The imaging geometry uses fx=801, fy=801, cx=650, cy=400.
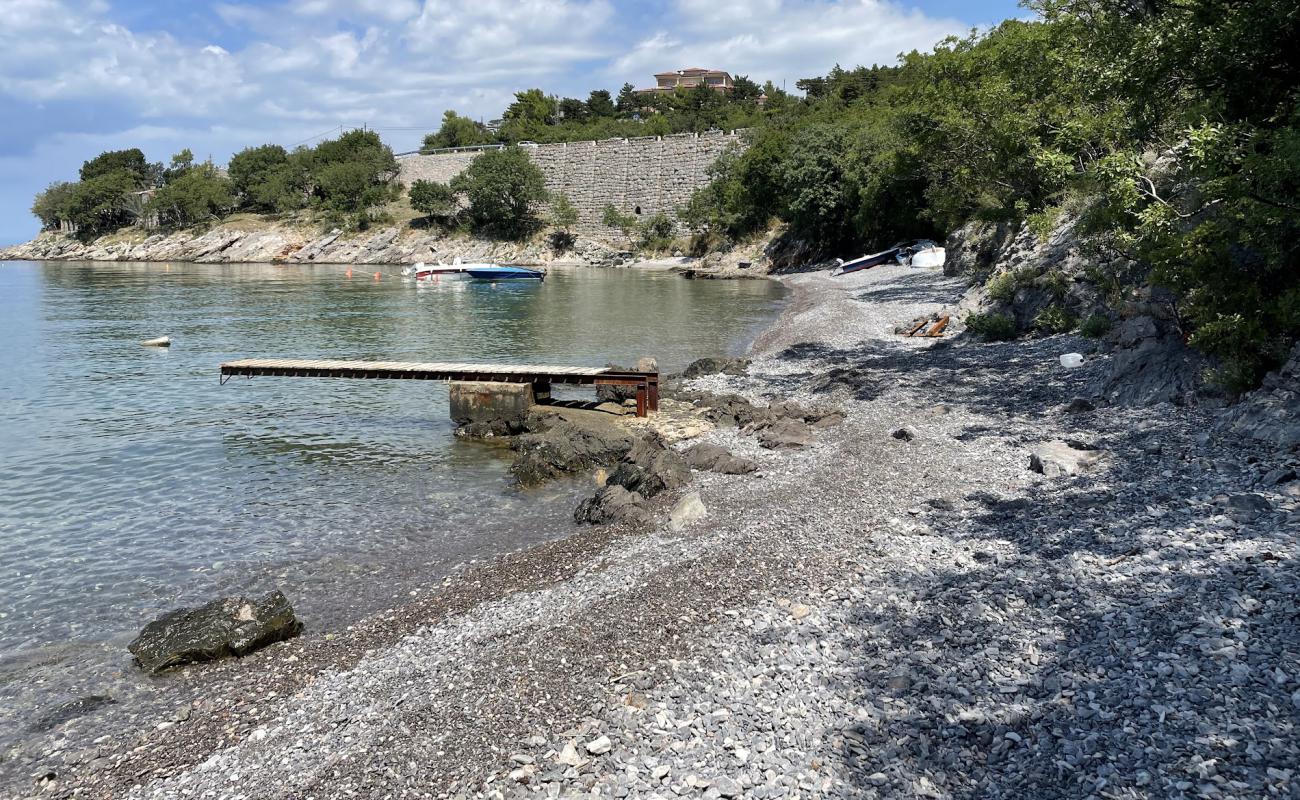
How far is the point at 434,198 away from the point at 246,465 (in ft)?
282

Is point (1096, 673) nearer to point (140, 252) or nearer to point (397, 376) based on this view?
point (397, 376)

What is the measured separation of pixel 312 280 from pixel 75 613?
2618 inches

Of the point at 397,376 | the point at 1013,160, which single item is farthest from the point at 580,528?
the point at 1013,160

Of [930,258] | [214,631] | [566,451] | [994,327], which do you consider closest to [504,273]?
[930,258]

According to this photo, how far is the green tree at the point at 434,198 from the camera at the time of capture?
96812mm

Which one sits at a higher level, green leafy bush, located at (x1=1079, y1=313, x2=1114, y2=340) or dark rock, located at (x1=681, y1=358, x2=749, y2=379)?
green leafy bush, located at (x1=1079, y1=313, x2=1114, y2=340)

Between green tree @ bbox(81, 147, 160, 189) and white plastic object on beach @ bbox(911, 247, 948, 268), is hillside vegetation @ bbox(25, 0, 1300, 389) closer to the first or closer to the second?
white plastic object on beach @ bbox(911, 247, 948, 268)

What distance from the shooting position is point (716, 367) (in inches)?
996

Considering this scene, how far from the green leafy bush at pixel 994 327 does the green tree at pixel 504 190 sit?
7609cm

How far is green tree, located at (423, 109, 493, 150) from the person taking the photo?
423ft

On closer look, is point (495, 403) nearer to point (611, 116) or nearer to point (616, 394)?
point (616, 394)

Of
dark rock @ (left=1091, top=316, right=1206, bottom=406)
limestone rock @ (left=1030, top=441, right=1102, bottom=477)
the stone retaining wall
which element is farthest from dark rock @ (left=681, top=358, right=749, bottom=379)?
the stone retaining wall

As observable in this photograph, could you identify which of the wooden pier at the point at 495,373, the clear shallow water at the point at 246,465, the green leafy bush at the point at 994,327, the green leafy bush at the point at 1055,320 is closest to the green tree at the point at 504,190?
the clear shallow water at the point at 246,465

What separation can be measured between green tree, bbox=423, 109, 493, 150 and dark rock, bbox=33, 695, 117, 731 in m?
128
